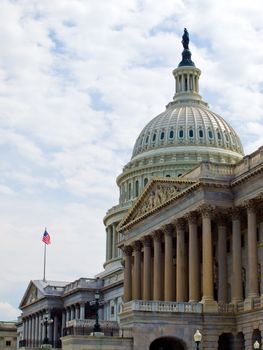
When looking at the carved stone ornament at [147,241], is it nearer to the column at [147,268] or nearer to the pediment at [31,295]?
the column at [147,268]

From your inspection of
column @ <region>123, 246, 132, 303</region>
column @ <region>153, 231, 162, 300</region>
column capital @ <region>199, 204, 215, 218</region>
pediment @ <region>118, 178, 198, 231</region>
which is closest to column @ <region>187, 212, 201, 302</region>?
column capital @ <region>199, 204, 215, 218</region>

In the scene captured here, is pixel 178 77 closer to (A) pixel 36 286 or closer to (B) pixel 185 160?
(B) pixel 185 160

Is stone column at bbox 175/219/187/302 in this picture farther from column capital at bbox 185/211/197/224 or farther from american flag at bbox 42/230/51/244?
american flag at bbox 42/230/51/244

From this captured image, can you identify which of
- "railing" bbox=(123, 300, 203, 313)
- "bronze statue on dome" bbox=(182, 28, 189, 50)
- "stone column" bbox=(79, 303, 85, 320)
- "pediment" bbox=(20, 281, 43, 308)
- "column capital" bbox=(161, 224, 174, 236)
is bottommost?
"railing" bbox=(123, 300, 203, 313)

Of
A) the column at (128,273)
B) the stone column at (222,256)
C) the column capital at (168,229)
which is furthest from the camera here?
the column at (128,273)

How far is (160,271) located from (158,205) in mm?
7005

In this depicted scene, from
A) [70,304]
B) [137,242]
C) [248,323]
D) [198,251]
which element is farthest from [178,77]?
[248,323]

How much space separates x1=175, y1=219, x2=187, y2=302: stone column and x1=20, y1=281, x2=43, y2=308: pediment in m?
75.7

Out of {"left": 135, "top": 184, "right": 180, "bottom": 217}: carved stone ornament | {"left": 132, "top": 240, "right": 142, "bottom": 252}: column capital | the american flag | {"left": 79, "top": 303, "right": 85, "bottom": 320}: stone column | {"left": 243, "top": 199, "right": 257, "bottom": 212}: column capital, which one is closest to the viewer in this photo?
{"left": 243, "top": 199, "right": 257, "bottom": 212}: column capital

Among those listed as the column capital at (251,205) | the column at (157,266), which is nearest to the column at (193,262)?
the column capital at (251,205)

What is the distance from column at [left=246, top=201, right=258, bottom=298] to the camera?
226 feet

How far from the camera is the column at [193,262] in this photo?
2923 inches

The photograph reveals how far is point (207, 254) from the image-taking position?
7325cm

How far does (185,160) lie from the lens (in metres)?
142
